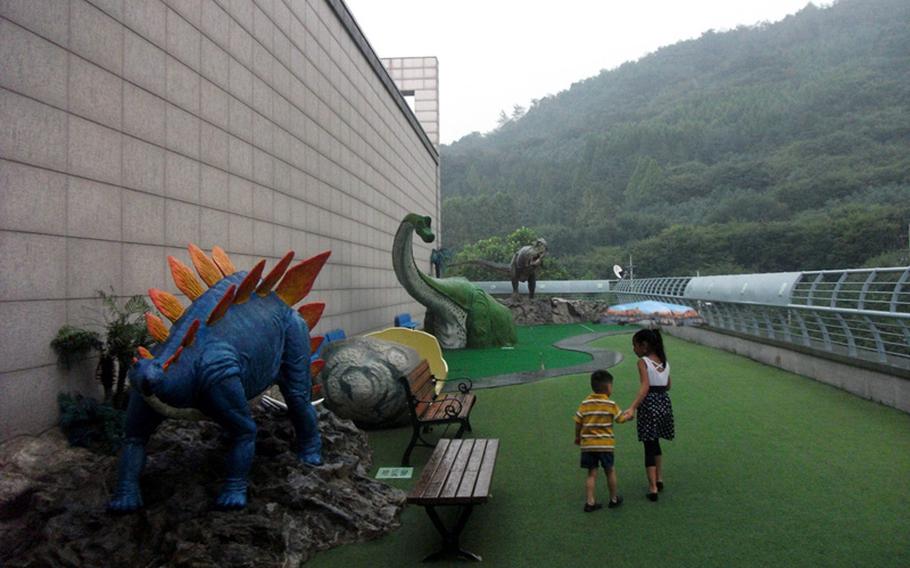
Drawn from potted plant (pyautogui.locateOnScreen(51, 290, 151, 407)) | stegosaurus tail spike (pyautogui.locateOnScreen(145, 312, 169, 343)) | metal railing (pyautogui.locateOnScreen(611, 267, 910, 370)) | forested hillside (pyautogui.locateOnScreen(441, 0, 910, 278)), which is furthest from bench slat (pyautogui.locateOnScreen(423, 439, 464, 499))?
forested hillside (pyautogui.locateOnScreen(441, 0, 910, 278))

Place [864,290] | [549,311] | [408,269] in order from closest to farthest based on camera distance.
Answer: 1. [864,290]
2. [408,269]
3. [549,311]

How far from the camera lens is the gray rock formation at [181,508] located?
3.20 metres

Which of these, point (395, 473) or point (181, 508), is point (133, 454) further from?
point (395, 473)

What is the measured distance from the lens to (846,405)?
23.5 feet

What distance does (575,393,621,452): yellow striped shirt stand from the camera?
4.26m

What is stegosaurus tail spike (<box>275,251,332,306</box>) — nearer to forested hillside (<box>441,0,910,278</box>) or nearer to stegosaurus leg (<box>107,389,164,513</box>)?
stegosaurus leg (<box>107,389,164,513</box>)

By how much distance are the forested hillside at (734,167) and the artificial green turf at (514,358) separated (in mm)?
22523

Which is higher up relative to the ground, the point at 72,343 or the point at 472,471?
the point at 72,343

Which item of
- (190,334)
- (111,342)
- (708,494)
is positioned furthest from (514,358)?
(190,334)

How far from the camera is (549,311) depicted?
845 inches

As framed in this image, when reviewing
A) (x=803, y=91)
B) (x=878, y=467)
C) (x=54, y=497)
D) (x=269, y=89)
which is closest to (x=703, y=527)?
(x=878, y=467)

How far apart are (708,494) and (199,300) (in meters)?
3.68

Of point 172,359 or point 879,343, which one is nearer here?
point 172,359

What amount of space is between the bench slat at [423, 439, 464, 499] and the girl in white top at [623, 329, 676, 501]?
52.2 inches
